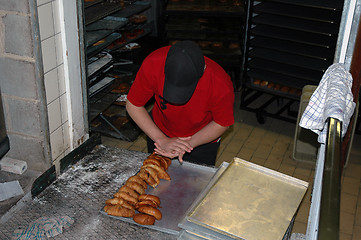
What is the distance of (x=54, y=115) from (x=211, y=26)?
3656 millimetres

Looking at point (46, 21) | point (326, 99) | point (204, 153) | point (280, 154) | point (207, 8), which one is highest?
point (46, 21)

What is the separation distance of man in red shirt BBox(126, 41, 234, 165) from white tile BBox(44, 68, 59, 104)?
0.50 meters

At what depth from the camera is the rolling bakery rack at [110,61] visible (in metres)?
4.12

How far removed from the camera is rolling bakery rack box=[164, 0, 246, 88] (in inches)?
231

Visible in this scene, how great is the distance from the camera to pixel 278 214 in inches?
86.0

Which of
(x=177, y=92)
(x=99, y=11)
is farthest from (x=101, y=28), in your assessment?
(x=177, y=92)

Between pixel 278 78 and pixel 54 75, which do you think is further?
pixel 278 78

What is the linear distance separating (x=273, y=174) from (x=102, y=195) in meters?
1.01

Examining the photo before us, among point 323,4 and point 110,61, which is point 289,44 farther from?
point 110,61

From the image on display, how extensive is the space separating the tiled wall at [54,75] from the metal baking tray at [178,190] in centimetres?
80

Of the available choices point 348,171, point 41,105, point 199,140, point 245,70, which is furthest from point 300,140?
point 41,105

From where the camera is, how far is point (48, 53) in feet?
8.73

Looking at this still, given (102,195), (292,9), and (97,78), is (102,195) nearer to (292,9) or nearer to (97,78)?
(97,78)

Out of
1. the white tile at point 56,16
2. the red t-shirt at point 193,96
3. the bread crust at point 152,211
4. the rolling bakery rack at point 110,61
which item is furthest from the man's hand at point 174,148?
the rolling bakery rack at point 110,61
